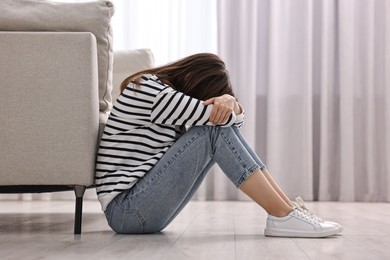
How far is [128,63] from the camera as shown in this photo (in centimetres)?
352

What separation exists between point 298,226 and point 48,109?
82cm

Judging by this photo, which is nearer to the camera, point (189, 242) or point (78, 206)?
point (189, 242)

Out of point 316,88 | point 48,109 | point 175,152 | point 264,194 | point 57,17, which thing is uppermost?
point 57,17

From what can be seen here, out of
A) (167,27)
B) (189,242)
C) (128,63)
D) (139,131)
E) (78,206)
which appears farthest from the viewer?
(167,27)

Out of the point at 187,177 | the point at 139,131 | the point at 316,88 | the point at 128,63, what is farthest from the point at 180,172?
the point at 316,88

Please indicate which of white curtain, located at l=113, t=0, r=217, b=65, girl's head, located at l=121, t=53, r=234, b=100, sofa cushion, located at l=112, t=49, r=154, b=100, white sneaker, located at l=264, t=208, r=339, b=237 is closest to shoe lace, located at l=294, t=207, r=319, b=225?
white sneaker, located at l=264, t=208, r=339, b=237

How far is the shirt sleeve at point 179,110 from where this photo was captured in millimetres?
1937

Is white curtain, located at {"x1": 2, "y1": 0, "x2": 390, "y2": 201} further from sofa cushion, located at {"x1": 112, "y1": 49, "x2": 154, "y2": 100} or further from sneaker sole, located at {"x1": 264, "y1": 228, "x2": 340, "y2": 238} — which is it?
sneaker sole, located at {"x1": 264, "y1": 228, "x2": 340, "y2": 238}

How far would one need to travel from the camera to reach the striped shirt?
6.48 feet

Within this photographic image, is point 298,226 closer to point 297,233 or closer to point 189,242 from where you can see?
point 297,233

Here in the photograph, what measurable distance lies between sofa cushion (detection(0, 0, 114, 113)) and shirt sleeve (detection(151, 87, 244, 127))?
0.37 metres

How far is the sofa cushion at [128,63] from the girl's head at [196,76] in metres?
1.41

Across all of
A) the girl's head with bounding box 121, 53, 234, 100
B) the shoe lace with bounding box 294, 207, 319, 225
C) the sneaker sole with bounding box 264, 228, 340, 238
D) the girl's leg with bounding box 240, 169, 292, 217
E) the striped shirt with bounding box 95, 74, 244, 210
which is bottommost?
the sneaker sole with bounding box 264, 228, 340, 238

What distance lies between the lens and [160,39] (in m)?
4.79
